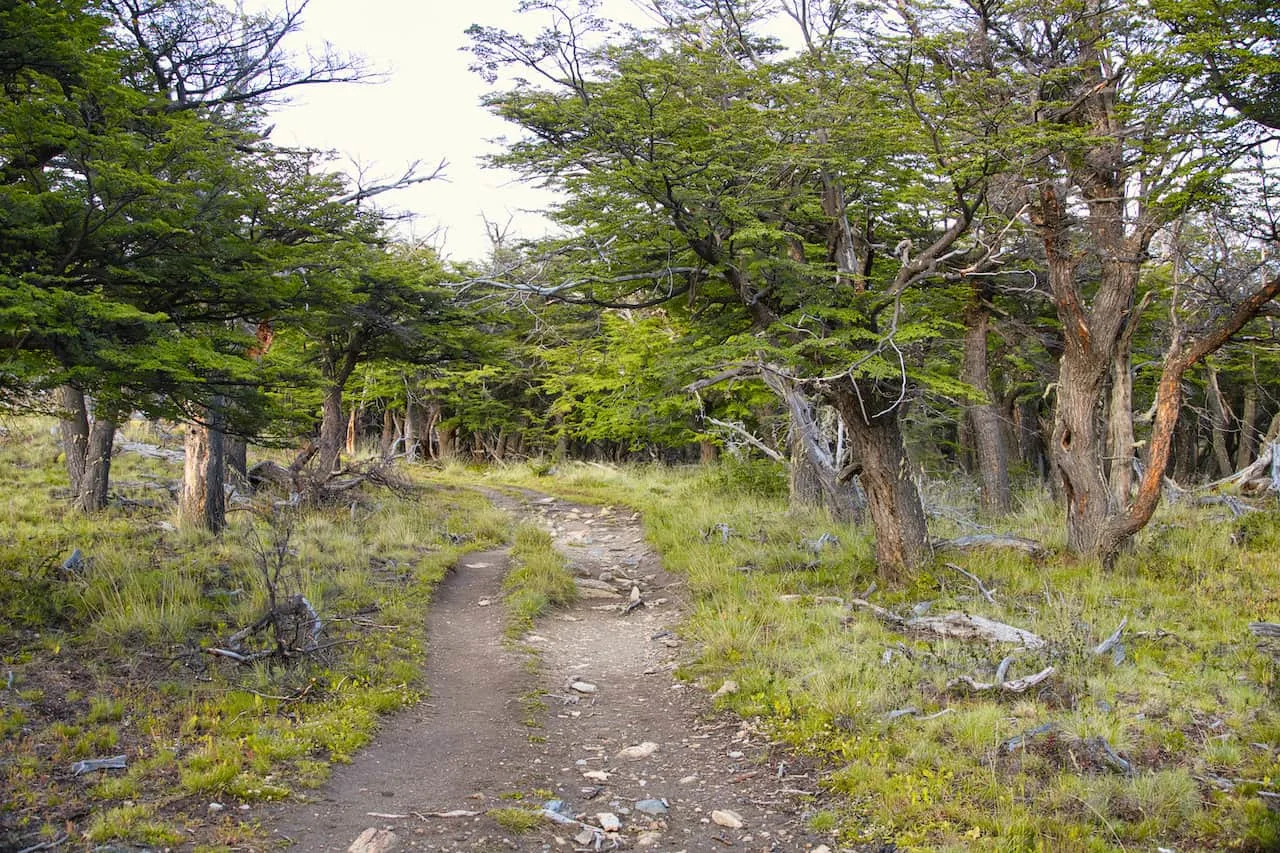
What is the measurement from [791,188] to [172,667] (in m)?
7.63

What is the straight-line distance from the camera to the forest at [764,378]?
511 centimetres

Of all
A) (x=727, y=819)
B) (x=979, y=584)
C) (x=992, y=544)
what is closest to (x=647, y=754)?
(x=727, y=819)

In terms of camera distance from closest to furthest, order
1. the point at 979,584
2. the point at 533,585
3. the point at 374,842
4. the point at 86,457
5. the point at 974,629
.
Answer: the point at 374,842 → the point at 974,629 → the point at 979,584 → the point at 533,585 → the point at 86,457

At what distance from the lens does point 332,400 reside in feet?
51.6

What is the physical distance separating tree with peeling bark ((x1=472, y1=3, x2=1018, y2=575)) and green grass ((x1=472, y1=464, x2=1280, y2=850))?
1594 mm

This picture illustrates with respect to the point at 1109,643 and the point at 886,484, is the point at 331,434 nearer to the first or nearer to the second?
the point at 886,484

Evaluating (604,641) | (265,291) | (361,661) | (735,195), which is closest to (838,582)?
(604,641)

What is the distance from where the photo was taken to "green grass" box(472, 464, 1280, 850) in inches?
173

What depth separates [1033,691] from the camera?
591cm

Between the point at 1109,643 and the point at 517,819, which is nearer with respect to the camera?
the point at 517,819

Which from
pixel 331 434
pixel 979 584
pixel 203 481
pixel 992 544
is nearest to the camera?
pixel 979 584

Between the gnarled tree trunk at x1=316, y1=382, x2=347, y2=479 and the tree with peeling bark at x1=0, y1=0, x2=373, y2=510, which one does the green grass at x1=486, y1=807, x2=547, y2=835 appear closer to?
A: the tree with peeling bark at x1=0, y1=0, x2=373, y2=510

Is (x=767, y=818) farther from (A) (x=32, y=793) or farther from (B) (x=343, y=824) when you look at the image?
(A) (x=32, y=793)

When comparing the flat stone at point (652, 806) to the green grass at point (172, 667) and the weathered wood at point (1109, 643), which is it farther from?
the weathered wood at point (1109, 643)
